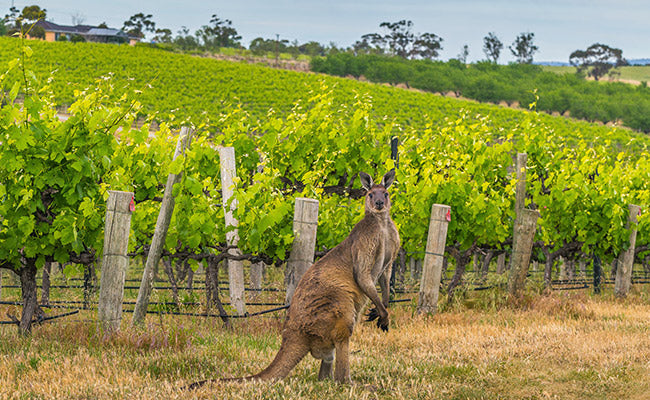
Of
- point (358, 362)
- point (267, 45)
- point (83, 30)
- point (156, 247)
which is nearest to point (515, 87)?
point (267, 45)

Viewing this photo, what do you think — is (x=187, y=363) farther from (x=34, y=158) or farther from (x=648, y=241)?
(x=648, y=241)

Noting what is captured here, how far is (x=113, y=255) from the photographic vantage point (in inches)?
270

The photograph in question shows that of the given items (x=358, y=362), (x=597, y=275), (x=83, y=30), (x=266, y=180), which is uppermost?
(x=83, y=30)

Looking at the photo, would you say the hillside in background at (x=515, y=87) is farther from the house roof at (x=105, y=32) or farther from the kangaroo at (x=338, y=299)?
the kangaroo at (x=338, y=299)

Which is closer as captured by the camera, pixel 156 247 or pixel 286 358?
pixel 286 358

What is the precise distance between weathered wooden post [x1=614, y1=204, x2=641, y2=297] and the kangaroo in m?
8.56

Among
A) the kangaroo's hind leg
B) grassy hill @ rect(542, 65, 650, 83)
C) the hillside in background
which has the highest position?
grassy hill @ rect(542, 65, 650, 83)

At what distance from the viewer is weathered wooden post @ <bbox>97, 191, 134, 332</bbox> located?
6832 millimetres

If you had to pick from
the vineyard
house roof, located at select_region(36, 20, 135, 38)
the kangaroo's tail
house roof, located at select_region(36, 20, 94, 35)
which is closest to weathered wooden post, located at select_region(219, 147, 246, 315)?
the vineyard

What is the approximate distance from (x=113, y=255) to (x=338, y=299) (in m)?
2.70

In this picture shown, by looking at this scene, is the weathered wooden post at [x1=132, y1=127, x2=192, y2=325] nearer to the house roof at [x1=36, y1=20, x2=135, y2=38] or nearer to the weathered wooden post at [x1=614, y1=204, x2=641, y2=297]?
the weathered wooden post at [x1=614, y1=204, x2=641, y2=297]

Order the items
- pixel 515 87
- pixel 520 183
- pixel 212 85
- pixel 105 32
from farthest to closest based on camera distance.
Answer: pixel 105 32 → pixel 515 87 → pixel 212 85 → pixel 520 183

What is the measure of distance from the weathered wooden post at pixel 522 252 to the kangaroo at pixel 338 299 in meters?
5.21

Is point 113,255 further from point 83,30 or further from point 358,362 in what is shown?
point 83,30
